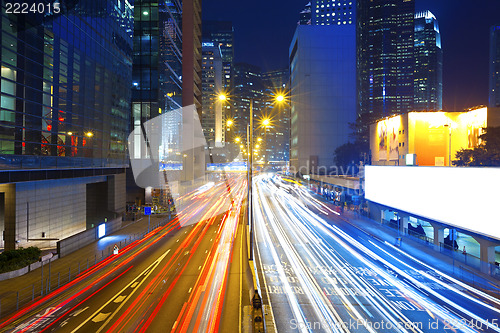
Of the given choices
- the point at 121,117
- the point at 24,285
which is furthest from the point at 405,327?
the point at 121,117

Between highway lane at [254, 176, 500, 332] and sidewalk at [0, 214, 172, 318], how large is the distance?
35.3 ft

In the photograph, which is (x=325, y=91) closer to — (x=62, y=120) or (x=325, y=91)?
(x=325, y=91)

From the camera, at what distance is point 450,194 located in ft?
73.6

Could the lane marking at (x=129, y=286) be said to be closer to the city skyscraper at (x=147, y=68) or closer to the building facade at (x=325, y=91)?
the city skyscraper at (x=147, y=68)

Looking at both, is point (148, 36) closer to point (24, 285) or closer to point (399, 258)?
point (24, 285)

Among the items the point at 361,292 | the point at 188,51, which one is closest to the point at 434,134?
the point at 361,292

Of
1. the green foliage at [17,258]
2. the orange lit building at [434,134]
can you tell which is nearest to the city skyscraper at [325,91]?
the orange lit building at [434,134]

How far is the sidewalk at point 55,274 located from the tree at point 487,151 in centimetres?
3512

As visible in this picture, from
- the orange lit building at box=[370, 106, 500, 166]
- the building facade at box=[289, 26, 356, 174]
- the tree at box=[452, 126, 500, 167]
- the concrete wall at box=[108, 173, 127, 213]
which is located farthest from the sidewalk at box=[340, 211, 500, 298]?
the building facade at box=[289, 26, 356, 174]

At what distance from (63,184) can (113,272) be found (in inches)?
535

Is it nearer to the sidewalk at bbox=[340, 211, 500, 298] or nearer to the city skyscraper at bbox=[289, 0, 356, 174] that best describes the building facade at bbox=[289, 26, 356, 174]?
the city skyscraper at bbox=[289, 0, 356, 174]

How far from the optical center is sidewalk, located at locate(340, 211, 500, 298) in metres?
17.0

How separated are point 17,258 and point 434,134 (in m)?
44.3

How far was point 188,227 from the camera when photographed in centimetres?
Result: 3366
